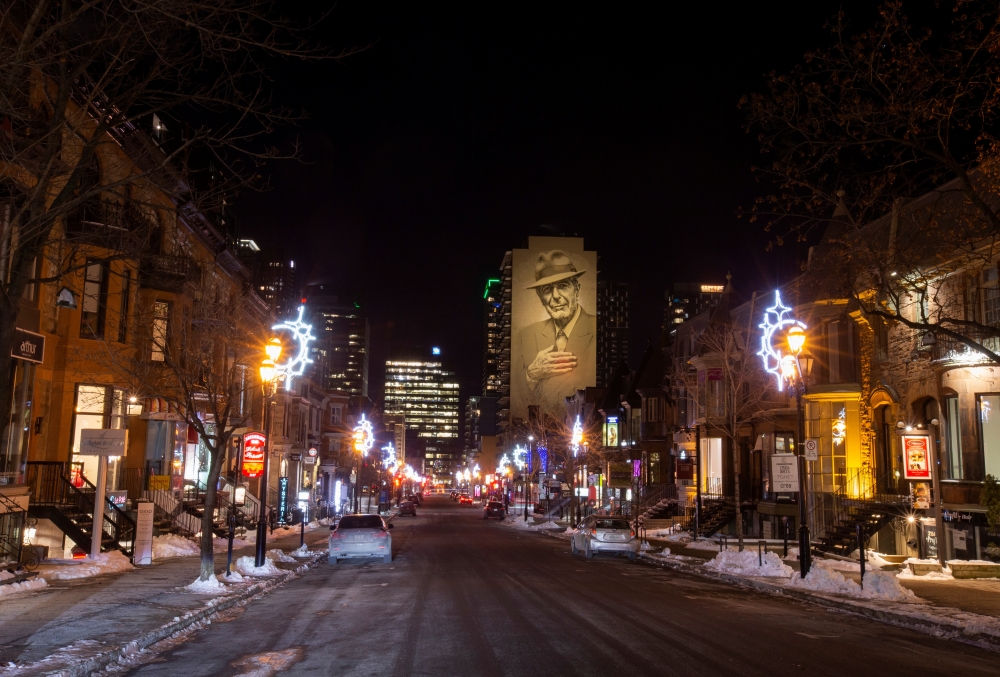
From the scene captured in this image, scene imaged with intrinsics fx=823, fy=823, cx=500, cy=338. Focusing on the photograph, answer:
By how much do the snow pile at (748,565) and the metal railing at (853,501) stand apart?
529 centimetres

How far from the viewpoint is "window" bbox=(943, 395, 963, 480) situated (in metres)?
25.4

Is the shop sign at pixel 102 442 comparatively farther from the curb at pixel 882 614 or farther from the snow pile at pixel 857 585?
the snow pile at pixel 857 585

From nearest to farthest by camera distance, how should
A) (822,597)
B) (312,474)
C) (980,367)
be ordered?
(822,597) → (980,367) → (312,474)

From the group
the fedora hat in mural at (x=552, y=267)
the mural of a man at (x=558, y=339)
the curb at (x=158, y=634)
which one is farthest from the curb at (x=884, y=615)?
the fedora hat in mural at (x=552, y=267)

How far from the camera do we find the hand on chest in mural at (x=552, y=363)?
166 metres

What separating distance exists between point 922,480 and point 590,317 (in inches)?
5695

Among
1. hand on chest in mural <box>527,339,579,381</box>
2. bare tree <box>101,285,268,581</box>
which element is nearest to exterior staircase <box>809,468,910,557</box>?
bare tree <box>101,285,268,581</box>

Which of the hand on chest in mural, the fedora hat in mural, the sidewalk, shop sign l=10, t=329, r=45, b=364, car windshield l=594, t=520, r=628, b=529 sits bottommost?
the sidewalk

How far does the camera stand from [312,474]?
62.5 m

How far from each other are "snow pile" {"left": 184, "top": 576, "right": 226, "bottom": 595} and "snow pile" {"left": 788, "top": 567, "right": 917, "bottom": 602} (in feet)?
43.4

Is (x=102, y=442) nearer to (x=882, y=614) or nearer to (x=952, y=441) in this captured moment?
(x=882, y=614)

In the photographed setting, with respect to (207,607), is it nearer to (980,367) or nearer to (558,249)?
(980,367)

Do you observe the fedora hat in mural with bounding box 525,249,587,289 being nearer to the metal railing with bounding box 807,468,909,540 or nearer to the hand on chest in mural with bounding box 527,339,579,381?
the hand on chest in mural with bounding box 527,339,579,381

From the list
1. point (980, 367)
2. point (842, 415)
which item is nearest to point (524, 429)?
point (842, 415)
